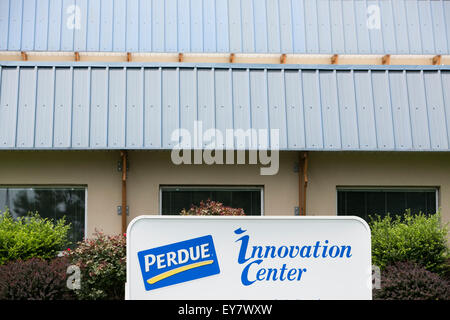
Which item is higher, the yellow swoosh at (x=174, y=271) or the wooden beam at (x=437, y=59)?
the wooden beam at (x=437, y=59)

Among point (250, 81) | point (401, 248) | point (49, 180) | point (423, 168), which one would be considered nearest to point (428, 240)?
point (401, 248)

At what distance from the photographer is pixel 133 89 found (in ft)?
36.2

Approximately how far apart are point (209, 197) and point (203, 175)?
0.50m

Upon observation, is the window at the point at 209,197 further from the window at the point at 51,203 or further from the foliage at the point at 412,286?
the foliage at the point at 412,286

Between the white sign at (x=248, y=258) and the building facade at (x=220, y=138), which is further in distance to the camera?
the building facade at (x=220, y=138)

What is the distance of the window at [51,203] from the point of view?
11.3 meters

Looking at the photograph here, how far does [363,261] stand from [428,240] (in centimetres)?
516

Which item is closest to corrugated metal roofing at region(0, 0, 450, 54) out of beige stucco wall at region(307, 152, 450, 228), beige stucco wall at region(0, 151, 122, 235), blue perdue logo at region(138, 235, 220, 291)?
beige stucco wall at region(307, 152, 450, 228)

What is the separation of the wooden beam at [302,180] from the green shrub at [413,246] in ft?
5.73

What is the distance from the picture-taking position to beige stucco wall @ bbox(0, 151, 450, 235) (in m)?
11.3

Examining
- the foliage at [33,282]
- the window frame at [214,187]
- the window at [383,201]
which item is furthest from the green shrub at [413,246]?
the foliage at [33,282]
